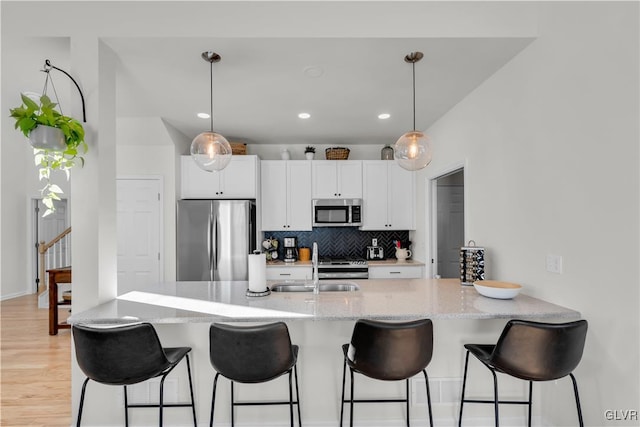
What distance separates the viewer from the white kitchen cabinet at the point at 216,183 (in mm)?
4184

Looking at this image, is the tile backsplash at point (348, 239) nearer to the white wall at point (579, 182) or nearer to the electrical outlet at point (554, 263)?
the white wall at point (579, 182)

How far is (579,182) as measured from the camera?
5.86 ft

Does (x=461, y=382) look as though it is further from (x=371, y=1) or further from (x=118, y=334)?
(x=371, y=1)

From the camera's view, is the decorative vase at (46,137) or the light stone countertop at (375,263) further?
the light stone countertop at (375,263)

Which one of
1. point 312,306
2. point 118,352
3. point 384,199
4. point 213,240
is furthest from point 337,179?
point 118,352

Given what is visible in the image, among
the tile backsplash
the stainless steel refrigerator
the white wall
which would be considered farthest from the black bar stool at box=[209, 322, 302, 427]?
the tile backsplash

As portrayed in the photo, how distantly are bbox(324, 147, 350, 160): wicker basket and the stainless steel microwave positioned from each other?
0.60m

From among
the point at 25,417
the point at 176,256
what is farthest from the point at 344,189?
the point at 25,417

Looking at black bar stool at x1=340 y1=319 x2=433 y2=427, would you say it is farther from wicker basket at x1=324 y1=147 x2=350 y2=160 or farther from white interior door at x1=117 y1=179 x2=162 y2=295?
white interior door at x1=117 y1=179 x2=162 y2=295

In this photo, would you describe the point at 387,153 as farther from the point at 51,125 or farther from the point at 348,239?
the point at 51,125

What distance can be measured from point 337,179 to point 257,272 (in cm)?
256

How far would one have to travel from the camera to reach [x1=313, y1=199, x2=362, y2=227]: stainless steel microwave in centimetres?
448

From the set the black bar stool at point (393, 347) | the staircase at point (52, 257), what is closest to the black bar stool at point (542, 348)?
the black bar stool at point (393, 347)

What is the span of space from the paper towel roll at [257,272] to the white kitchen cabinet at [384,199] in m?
2.53
